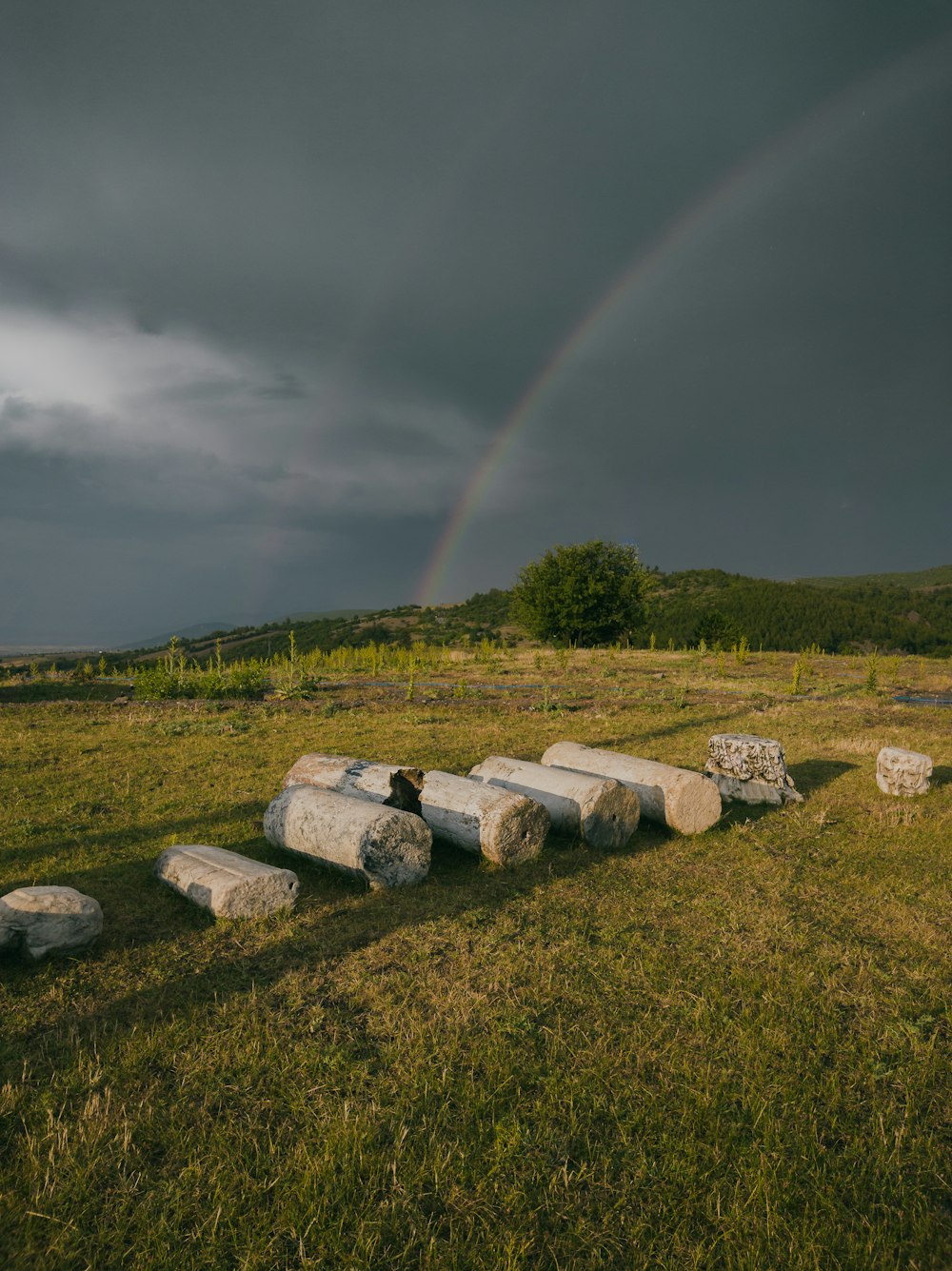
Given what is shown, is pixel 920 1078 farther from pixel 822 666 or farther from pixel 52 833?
pixel 822 666

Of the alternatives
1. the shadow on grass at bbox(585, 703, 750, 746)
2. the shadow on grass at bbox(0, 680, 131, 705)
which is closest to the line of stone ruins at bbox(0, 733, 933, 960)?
the shadow on grass at bbox(585, 703, 750, 746)

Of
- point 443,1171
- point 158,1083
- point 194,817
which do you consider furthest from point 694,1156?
point 194,817

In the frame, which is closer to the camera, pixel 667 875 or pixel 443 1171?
pixel 443 1171

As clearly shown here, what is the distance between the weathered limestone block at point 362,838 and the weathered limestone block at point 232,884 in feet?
2.55

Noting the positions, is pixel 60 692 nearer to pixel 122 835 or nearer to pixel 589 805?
pixel 122 835

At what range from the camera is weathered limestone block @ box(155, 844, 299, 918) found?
20.8 feet

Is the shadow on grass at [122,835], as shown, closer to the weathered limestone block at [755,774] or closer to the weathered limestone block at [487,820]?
the weathered limestone block at [487,820]

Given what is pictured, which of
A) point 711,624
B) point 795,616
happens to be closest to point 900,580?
point 795,616

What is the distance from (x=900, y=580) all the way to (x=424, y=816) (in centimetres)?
17658

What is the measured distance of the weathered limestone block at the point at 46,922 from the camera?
A: 5418 mm

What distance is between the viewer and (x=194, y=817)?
952 cm

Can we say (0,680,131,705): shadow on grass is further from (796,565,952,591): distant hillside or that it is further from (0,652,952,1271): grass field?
(796,565,952,591): distant hillside

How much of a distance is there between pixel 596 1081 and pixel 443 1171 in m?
1.16

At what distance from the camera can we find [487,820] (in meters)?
7.75
